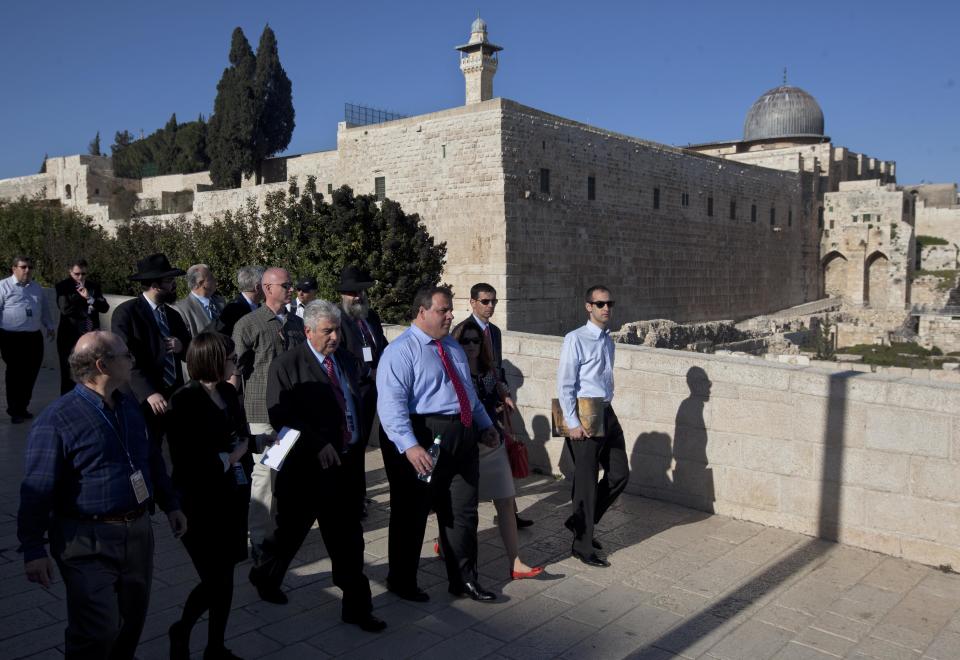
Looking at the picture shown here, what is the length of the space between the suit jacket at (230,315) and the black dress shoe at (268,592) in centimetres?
183

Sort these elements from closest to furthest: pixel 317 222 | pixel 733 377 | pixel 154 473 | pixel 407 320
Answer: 1. pixel 154 473
2. pixel 733 377
3. pixel 317 222
4. pixel 407 320

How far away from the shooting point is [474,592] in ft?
12.9

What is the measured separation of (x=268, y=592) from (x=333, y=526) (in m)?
0.58

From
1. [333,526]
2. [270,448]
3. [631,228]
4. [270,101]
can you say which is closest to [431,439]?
[333,526]

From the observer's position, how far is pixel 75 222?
20.0 m

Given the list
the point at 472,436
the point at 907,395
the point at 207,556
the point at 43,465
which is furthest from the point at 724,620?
the point at 43,465

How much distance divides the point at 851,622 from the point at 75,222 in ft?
67.9

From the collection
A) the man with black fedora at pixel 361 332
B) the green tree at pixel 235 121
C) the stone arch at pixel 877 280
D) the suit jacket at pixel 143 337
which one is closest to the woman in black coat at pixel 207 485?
the suit jacket at pixel 143 337

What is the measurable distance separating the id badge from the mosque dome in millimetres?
45229

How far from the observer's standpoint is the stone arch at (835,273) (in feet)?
123

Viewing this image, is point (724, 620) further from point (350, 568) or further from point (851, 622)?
point (350, 568)

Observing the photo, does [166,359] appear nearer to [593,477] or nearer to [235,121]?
[593,477]

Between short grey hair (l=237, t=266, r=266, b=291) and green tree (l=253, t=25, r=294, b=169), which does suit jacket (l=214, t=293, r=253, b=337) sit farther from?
green tree (l=253, t=25, r=294, b=169)

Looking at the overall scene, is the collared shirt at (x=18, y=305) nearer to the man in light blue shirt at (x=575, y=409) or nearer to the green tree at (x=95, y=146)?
the man in light blue shirt at (x=575, y=409)
